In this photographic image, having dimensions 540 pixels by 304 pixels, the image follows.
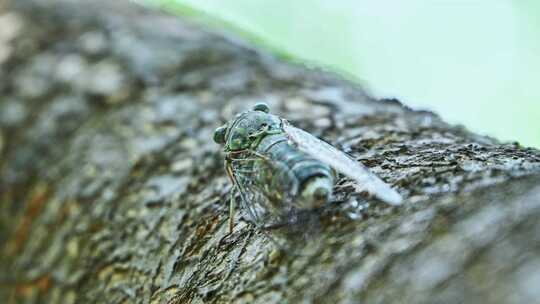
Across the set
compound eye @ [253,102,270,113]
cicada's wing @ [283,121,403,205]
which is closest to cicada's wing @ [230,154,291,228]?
cicada's wing @ [283,121,403,205]

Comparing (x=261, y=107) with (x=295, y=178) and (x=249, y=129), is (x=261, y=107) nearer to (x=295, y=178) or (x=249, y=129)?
(x=249, y=129)

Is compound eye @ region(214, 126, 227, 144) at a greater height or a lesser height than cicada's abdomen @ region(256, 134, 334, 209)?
lesser

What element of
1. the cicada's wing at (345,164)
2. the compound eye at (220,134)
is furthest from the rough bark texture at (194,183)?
the compound eye at (220,134)

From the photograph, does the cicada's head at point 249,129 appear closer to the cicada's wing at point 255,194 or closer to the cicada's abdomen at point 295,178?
the cicada's wing at point 255,194

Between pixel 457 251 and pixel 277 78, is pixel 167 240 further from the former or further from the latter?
pixel 457 251

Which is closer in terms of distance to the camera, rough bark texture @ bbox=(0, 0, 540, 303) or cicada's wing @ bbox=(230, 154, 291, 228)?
rough bark texture @ bbox=(0, 0, 540, 303)

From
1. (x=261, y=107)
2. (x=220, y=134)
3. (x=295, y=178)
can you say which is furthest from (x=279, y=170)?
(x=261, y=107)

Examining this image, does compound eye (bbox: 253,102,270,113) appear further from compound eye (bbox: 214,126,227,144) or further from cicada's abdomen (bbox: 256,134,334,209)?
cicada's abdomen (bbox: 256,134,334,209)

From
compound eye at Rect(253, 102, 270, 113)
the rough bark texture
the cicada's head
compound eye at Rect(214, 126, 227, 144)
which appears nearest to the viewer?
the rough bark texture
